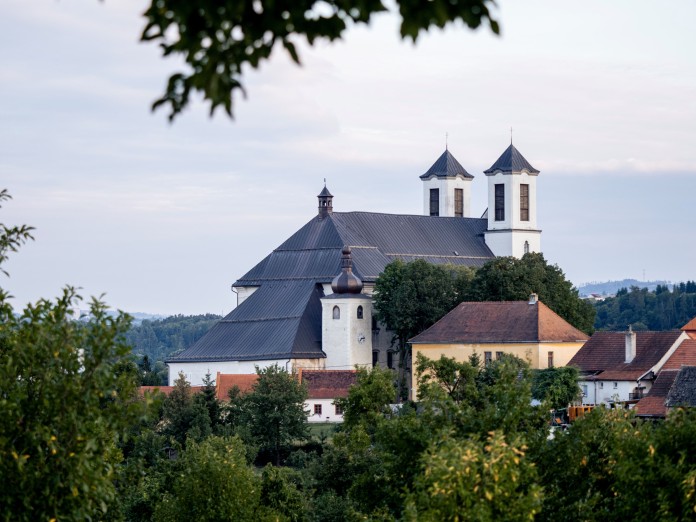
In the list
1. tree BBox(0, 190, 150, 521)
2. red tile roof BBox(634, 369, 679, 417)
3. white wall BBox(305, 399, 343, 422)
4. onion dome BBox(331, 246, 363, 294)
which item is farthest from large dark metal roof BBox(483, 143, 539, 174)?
tree BBox(0, 190, 150, 521)

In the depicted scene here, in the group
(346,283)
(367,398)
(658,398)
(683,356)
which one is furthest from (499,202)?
(367,398)

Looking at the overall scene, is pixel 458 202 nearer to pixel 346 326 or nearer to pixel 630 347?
pixel 346 326

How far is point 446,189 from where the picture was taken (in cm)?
12369

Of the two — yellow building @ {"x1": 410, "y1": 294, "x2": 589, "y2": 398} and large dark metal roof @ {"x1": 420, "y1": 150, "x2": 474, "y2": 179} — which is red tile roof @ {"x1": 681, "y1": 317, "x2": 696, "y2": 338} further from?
large dark metal roof @ {"x1": 420, "y1": 150, "x2": 474, "y2": 179}

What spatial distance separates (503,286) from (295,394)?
1127 inches

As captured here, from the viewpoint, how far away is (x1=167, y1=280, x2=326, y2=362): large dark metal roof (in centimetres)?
10050

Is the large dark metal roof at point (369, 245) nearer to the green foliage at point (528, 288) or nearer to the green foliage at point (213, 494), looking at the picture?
the green foliage at point (528, 288)

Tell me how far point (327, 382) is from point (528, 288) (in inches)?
637

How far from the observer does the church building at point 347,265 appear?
10056 cm

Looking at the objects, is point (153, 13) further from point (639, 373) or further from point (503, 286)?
point (503, 286)

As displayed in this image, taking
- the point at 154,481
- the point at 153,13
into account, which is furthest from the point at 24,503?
the point at 154,481

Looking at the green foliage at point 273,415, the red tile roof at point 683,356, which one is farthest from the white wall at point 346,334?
the red tile roof at point 683,356

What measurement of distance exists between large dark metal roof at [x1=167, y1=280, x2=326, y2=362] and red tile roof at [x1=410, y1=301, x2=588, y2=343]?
374 inches

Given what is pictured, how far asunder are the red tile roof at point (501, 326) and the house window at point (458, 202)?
1155 inches
